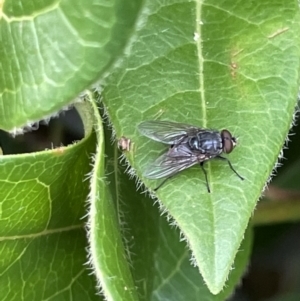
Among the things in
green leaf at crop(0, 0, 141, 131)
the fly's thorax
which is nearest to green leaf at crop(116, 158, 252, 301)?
the fly's thorax

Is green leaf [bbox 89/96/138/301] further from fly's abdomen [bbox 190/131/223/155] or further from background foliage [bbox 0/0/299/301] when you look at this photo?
fly's abdomen [bbox 190/131/223/155]

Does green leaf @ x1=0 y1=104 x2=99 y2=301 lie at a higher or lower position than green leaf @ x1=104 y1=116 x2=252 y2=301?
higher

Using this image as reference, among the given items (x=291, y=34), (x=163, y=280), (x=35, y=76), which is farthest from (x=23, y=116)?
(x=163, y=280)

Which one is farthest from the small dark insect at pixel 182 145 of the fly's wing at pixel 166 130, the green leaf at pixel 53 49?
the green leaf at pixel 53 49

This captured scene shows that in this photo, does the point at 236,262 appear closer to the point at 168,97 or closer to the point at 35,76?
the point at 168,97

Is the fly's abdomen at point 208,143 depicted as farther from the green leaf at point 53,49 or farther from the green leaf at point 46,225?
the green leaf at point 53,49

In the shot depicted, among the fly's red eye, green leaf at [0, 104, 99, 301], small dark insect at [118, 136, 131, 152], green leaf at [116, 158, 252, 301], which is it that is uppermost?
small dark insect at [118, 136, 131, 152]
